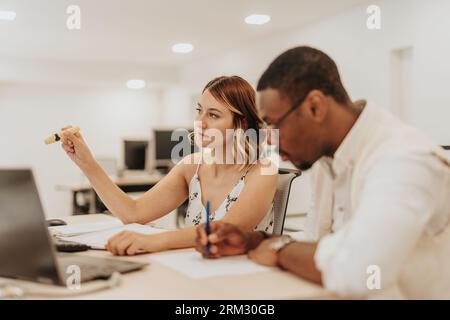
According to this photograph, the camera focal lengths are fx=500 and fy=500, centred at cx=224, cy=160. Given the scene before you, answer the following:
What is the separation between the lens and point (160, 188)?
214cm

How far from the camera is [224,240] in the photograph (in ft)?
4.65

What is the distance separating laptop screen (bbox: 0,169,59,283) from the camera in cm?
107

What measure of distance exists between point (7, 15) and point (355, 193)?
505 centimetres

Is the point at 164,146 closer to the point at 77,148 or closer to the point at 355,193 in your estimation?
the point at 77,148

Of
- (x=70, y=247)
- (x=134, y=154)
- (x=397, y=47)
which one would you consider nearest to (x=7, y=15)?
(x=134, y=154)

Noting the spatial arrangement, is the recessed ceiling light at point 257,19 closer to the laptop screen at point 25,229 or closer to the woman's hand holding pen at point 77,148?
the woman's hand holding pen at point 77,148

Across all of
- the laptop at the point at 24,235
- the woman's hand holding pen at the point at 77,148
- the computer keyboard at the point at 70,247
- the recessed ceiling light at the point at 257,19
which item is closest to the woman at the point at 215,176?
the woman's hand holding pen at the point at 77,148

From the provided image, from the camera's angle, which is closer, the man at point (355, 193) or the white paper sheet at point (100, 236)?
the man at point (355, 193)

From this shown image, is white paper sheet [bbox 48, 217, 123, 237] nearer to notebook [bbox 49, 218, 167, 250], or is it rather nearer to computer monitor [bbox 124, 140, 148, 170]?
notebook [bbox 49, 218, 167, 250]

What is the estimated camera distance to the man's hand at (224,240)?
140 cm

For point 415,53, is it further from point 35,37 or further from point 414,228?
point 35,37

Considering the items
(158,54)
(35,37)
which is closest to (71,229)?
(35,37)

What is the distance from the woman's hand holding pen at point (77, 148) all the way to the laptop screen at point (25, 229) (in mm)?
780

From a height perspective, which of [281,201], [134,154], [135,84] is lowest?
[281,201]
